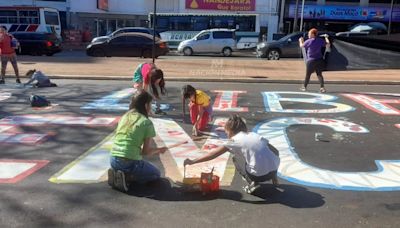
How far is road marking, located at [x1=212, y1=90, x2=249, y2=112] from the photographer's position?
1064 centimetres

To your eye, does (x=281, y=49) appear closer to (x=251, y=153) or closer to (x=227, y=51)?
(x=227, y=51)

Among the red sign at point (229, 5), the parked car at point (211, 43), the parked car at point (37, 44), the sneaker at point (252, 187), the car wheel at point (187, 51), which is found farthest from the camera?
the red sign at point (229, 5)

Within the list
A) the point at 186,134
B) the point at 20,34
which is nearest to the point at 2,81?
the point at 186,134

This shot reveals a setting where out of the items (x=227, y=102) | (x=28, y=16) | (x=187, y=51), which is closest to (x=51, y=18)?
(x=28, y=16)

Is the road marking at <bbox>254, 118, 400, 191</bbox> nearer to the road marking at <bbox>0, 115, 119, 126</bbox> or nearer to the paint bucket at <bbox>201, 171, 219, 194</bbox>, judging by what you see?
the paint bucket at <bbox>201, 171, 219, 194</bbox>

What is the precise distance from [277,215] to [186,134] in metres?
3.58

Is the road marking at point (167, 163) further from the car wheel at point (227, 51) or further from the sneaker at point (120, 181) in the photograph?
the car wheel at point (227, 51)

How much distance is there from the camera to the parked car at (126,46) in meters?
27.4

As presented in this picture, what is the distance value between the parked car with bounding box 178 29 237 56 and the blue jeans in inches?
1077

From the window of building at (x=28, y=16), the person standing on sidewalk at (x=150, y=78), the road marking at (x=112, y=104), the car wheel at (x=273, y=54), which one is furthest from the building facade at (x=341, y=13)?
the person standing on sidewalk at (x=150, y=78)

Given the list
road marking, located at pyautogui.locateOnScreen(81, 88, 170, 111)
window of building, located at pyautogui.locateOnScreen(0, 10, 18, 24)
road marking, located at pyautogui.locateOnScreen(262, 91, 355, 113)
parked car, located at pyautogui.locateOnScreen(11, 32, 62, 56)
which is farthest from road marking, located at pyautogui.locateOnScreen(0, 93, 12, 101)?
window of building, located at pyautogui.locateOnScreen(0, 10, 18, 24)

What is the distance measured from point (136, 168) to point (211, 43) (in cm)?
2769

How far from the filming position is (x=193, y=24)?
122ft

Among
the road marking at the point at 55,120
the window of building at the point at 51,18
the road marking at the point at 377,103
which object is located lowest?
the road marking at the point at 55,120
